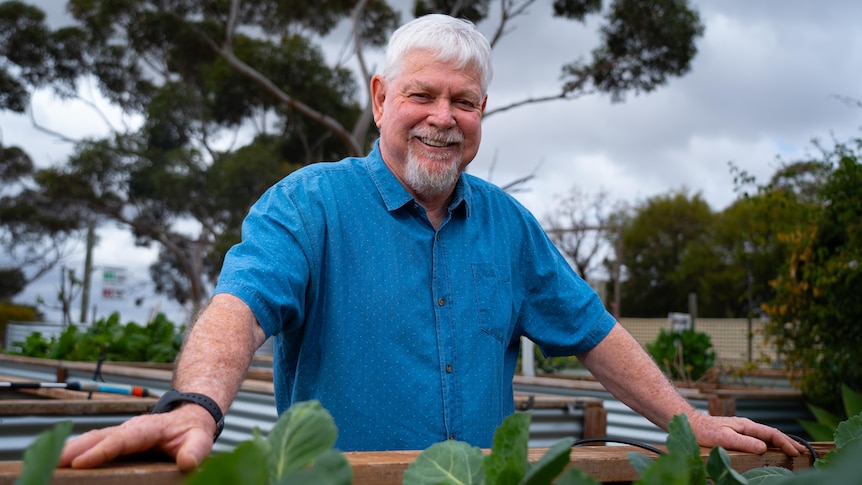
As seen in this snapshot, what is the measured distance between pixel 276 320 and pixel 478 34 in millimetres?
956

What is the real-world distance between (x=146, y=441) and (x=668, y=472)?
0.66 meters

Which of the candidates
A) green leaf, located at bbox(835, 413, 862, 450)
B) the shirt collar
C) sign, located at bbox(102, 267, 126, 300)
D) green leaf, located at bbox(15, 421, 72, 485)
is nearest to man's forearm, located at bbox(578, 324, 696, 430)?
the shirt collar

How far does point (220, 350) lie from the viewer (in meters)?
1.46

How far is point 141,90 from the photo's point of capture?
24.7 metres

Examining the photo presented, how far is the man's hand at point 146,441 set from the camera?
0.90 metres

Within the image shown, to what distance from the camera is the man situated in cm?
201

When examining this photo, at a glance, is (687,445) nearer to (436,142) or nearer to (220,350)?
(220,350)

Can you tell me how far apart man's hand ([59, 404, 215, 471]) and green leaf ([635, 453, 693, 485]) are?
57cm

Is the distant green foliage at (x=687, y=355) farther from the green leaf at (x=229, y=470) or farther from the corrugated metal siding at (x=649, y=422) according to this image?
the green leaf at (x=229, y=470)

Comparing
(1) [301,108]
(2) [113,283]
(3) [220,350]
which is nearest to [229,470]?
(3) [220,350]

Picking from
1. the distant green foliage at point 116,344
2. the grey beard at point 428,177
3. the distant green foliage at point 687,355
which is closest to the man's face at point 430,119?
the grey beard at point 428,177

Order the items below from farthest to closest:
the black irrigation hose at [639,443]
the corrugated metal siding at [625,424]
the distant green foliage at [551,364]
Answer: the distant green foliage at [551,364], the corrugated metal siding at [625,424], the black irrigation hose at [639,443]

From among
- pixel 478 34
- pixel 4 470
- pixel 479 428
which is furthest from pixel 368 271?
pixel 4 470

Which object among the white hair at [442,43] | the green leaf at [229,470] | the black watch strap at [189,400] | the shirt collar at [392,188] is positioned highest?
the white hair at [442,43]
